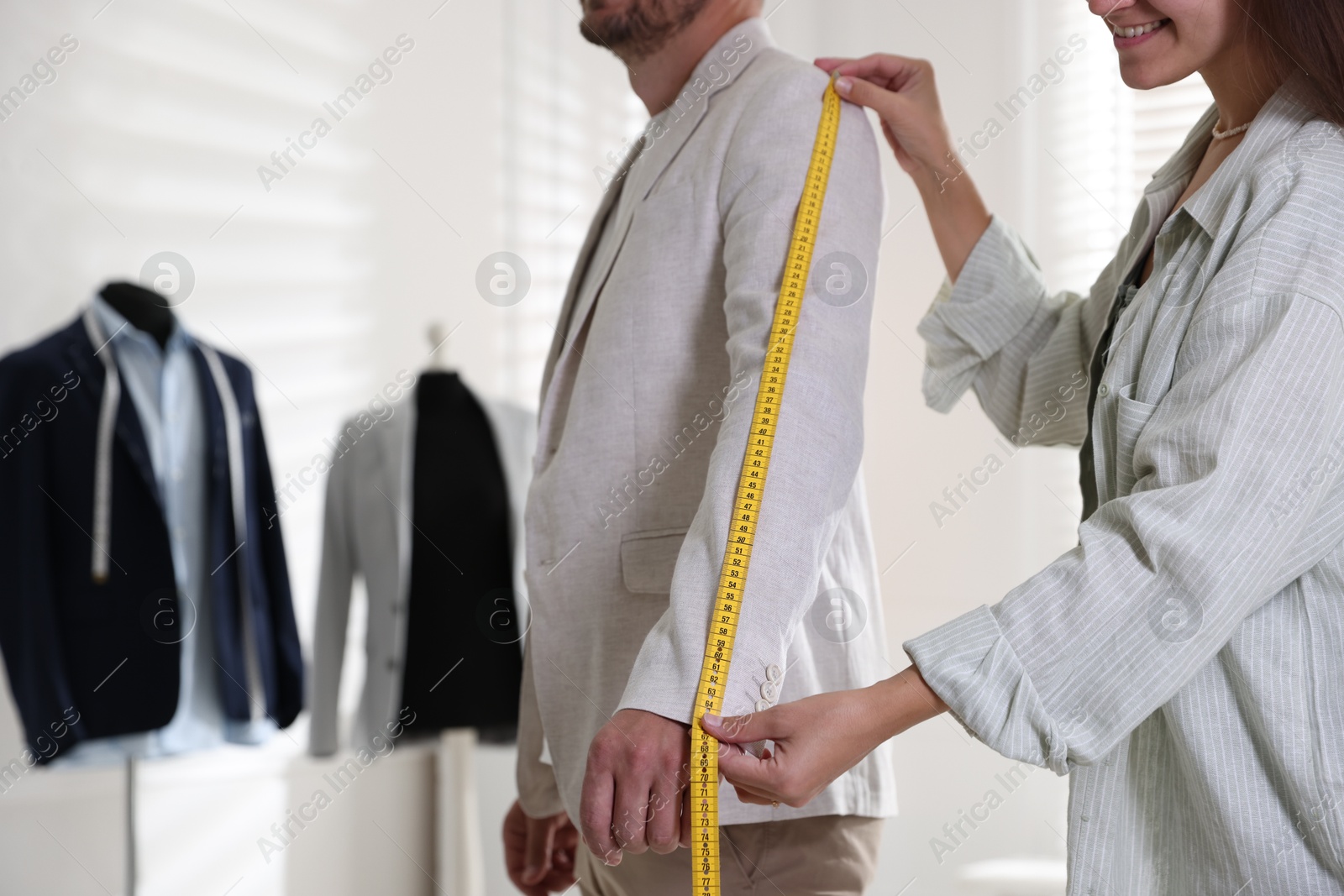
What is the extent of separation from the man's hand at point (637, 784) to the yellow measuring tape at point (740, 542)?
2 centimetres

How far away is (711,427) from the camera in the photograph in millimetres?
1263

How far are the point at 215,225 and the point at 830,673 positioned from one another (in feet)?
7.89

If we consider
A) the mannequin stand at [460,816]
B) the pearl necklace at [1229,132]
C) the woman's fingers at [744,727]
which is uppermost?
the pearl necklace at [1229,132]

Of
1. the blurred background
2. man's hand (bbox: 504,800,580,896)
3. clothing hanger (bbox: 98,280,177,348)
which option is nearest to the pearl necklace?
man's hand (bbox: 504,800,580,896)

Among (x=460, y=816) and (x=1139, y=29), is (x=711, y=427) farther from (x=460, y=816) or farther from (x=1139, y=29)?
(x=460, y=816)

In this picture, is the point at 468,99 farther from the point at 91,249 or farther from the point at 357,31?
the point at 91,249

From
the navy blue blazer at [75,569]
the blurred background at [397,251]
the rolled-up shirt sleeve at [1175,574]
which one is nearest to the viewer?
the rolled-up shirt sleeve at [1175,574]

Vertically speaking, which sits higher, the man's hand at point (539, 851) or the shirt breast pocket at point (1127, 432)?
the shirt breast pocket at point (1127, 432)

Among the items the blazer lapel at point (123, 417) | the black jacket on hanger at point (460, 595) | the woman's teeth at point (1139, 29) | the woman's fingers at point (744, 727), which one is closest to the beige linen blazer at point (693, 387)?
the woman's fingers at point (744, 727)

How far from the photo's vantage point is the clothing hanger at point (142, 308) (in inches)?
101

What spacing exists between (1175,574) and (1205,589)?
25mm

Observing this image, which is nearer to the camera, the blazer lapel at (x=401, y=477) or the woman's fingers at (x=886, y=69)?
the woman's fingers at (x=886, y=69)

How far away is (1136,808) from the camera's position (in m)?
0.97

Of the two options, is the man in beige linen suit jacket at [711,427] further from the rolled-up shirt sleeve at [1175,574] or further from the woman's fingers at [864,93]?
the rolled-up shirt sleeve at [1175,574]
